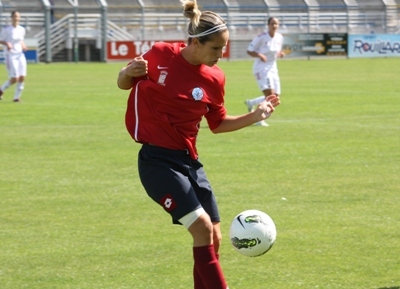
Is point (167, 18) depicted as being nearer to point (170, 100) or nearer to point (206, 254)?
point (170, 100)

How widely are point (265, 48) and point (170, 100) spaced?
1291 centimetres

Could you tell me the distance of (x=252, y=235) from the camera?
6.03 meters

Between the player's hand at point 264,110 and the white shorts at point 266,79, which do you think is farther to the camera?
the white shorts at point 266,79

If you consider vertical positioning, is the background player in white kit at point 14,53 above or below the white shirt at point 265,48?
below

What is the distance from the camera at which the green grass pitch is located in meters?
6.95

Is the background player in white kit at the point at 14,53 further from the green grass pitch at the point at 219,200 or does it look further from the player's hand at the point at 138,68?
the player's hand at the point at 138,68

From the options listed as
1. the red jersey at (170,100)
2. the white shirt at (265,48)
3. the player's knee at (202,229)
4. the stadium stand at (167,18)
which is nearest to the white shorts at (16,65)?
the white shirt at (265,48)

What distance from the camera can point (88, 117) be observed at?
1902cm

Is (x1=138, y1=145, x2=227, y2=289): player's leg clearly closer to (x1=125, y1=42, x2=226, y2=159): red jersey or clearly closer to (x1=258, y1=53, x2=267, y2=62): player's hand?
(x1=125, y1=42, x2=226, y2=159): red jersey

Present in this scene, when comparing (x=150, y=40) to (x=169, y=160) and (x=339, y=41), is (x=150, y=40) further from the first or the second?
(x=169, y=160)

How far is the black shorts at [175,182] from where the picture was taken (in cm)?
550

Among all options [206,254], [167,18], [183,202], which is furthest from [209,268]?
[167,18]

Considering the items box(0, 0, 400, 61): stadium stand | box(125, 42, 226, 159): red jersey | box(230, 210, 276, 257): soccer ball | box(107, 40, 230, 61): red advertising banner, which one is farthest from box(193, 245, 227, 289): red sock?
box(0, 0, 400, 61): stadium stand

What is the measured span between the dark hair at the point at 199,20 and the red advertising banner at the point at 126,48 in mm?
38532
